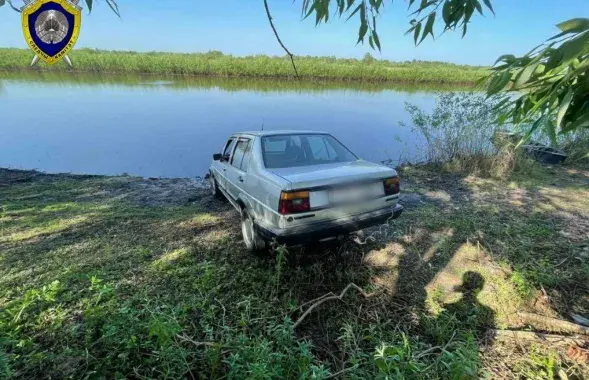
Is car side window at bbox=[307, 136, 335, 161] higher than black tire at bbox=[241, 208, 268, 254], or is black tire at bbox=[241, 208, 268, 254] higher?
car side window at bbox=[307, 136, 335, 161]

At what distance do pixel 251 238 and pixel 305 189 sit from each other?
1.24 m

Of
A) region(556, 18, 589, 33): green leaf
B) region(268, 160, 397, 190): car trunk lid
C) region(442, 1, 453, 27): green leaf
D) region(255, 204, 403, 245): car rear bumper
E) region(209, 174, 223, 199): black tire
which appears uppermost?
region(442, 1, 453, 27): green leaf

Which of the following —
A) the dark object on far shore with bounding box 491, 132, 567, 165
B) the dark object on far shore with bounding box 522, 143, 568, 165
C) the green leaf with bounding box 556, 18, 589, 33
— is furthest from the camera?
the dark object on far shore with bounding box 522, 143, 568, 165

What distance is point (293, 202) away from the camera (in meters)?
2.93

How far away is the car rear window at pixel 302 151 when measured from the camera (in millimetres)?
3748

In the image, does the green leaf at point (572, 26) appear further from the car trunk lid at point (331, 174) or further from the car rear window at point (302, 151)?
the car rear window at point (302, 151)

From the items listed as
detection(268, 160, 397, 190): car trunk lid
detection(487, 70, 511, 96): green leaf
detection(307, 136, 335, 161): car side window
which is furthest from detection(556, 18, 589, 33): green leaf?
detection(307, 136, 335, 161): car side window

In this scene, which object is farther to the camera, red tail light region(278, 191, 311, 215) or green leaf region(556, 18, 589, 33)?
red tail light region(278, 191, 311, 215)

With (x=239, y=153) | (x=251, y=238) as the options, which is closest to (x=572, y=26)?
(x=251, y=238)

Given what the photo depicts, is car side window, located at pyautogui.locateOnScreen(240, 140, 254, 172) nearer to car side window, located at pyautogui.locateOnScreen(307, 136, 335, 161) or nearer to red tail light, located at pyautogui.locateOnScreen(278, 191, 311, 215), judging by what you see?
car side window, located at pyautogui.locateOnScreen(307, 136, 335, 161)

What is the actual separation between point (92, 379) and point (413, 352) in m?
2.20

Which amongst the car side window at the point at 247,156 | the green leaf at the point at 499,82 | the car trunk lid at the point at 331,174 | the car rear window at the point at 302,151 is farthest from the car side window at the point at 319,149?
the green leaf at the point at 499,82

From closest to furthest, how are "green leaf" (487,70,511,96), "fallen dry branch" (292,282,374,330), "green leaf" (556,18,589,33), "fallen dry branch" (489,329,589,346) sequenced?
"green leaf" (556,18,589,33)
"green leaf" (487,70,511,96)
"fallen dry branch" (489,329,589,346)
"fallen dry branch" (292,282,374,330)

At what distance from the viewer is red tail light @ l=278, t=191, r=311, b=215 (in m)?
2.92
